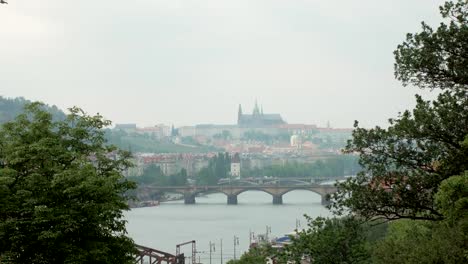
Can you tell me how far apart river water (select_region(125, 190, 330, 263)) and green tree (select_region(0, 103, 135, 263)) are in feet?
79.6

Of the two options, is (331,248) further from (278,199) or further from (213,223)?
(278,199)

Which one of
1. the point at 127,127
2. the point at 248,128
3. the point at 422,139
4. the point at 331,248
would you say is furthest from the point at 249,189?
the point at 248,128

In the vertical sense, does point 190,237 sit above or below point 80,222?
below

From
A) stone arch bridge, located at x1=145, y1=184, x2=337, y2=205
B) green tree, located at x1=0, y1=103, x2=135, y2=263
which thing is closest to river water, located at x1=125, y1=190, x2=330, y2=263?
stone arch bridge, located at x1=145, y1=184, x2=337, y2=205

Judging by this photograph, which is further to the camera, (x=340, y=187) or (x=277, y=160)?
(x=277, y=160)

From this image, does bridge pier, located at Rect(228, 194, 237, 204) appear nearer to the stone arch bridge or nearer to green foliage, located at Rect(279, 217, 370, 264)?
the stone arch bridge

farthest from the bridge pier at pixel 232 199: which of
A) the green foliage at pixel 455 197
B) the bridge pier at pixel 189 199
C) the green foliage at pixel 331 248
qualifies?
the green foliage at pixel 455 197

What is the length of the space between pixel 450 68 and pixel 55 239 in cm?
399

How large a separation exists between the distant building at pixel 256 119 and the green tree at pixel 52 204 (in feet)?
559

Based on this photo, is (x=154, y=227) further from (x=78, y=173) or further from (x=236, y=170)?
(x=236, y=170)

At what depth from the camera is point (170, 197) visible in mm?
71312

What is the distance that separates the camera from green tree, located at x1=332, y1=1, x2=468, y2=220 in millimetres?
6746

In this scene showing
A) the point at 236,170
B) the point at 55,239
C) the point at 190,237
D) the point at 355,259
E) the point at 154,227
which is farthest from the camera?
the point at 236,170

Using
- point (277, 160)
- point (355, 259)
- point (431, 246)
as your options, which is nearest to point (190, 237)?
point (355, 259)
